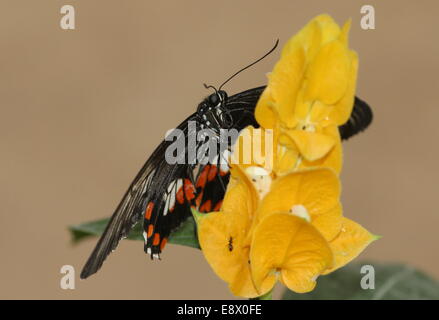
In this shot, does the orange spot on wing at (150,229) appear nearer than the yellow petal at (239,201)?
Result: No

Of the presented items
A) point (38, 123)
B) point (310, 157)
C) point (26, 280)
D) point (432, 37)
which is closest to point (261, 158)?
point (310, 157)

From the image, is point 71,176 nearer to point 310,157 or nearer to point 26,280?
point 26,280

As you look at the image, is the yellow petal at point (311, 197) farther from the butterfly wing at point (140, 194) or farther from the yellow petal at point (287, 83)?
the butterfly wing at point (140, 194)

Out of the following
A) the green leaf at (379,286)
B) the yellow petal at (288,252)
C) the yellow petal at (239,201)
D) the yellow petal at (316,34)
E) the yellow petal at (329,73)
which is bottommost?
the green leaf at (379,286)

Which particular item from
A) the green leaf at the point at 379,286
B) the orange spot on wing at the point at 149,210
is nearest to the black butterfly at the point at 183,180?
the orange spot on wing at the point at 149,210

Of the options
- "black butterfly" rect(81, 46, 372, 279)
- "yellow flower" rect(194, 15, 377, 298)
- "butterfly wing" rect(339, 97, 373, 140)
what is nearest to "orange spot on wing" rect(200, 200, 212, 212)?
"black butterfly" rect(81, 46, 372, 279)

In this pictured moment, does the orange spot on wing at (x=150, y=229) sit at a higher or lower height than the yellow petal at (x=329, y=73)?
lower

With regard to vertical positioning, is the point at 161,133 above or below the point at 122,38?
below

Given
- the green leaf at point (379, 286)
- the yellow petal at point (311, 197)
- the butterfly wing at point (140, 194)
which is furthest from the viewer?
the green leaf at point (379, 286)
